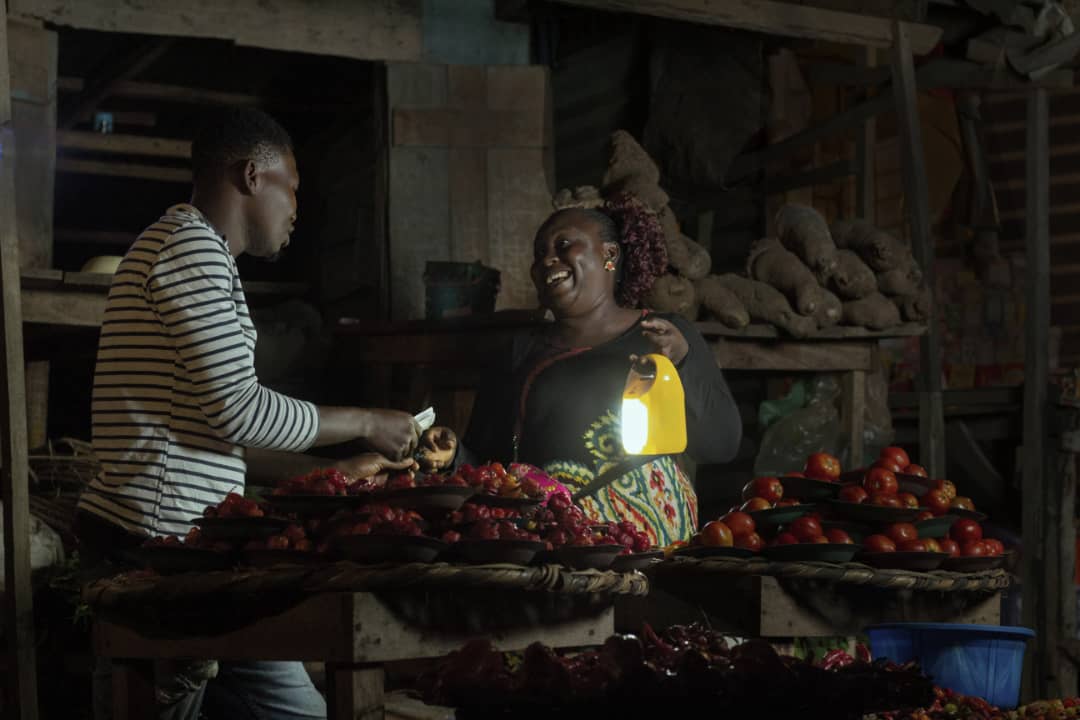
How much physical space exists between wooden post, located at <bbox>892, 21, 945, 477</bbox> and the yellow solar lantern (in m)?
4.15

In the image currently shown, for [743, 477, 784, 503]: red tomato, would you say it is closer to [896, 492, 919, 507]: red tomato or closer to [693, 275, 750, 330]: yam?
[896, 492, 919, 507]: red tomato

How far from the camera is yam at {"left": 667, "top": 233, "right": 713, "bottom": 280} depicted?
686 cm

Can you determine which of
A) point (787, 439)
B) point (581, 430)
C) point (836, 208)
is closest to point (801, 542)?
point (581, 430)

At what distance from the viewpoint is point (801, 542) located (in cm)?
392

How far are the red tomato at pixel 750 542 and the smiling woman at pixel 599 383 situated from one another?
80 cm

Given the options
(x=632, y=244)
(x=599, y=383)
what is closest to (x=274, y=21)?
(x=632, y=244)

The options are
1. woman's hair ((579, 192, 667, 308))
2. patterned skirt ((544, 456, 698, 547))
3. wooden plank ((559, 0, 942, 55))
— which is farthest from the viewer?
wooden plank ((559, 0, 942, 55))

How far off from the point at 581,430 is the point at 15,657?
2.02m

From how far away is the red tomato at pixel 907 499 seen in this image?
4137 millimetres

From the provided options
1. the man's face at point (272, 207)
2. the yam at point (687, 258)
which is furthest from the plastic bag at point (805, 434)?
the man's face at point (272, 207)

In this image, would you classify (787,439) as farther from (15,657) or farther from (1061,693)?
(15,657)

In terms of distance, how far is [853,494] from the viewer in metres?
4.09

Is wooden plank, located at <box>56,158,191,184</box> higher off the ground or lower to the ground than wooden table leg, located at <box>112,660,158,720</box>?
higher

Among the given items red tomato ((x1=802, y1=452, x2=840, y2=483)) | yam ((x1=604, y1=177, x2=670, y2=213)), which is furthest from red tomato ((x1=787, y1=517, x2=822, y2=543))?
yam ((x1=604, y1=177, x2=670, y2=213))
